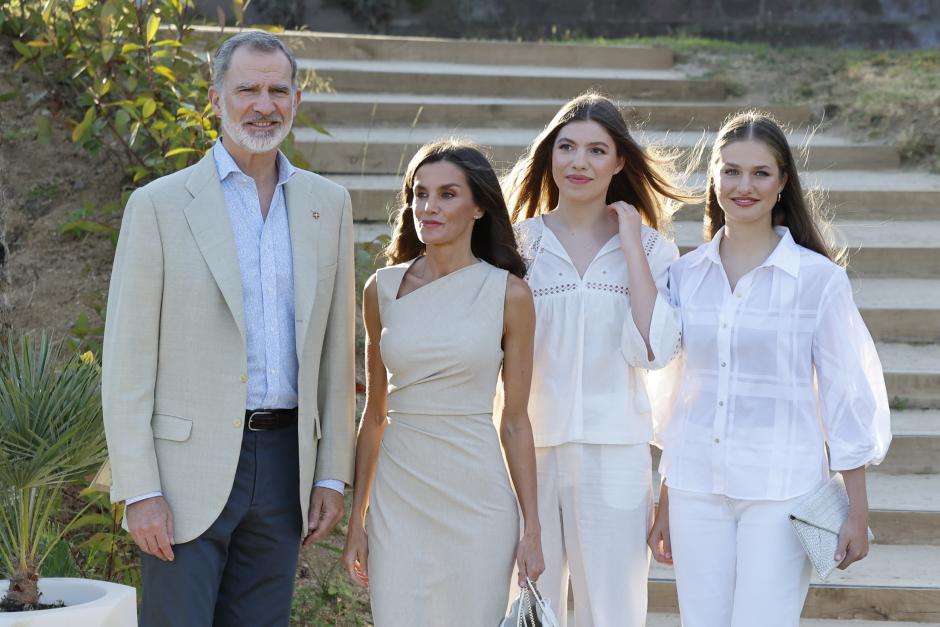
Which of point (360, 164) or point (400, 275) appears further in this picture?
point (360, 164)

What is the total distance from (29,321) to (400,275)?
8.32 ft

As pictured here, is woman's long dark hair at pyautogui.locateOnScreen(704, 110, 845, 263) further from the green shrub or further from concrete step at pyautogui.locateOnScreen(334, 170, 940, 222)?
concrete step at pyautogui.locateOnScreen(334, 170, 940, 222)

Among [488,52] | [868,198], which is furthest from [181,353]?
[488,52]

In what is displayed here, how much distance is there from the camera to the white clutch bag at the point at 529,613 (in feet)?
10.3

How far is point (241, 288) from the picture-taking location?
3113 mm

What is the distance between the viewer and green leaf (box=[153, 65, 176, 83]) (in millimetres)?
5242

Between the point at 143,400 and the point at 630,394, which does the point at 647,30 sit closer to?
the point at 630,394

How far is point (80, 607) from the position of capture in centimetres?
318

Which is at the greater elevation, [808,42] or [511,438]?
[808,42]

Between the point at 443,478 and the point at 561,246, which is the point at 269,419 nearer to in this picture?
the point at 443,478

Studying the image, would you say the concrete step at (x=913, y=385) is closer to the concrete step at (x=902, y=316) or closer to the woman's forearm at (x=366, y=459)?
the concrete step at (x=902, y=316)

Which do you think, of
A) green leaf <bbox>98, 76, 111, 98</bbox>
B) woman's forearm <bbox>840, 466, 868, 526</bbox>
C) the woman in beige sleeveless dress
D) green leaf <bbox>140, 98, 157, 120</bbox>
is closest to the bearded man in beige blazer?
the woman in beige sleeveless dress

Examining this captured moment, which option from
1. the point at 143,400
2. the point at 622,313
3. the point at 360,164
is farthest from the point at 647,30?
the point at 143,400

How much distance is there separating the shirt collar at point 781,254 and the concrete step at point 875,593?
70.8 inches
